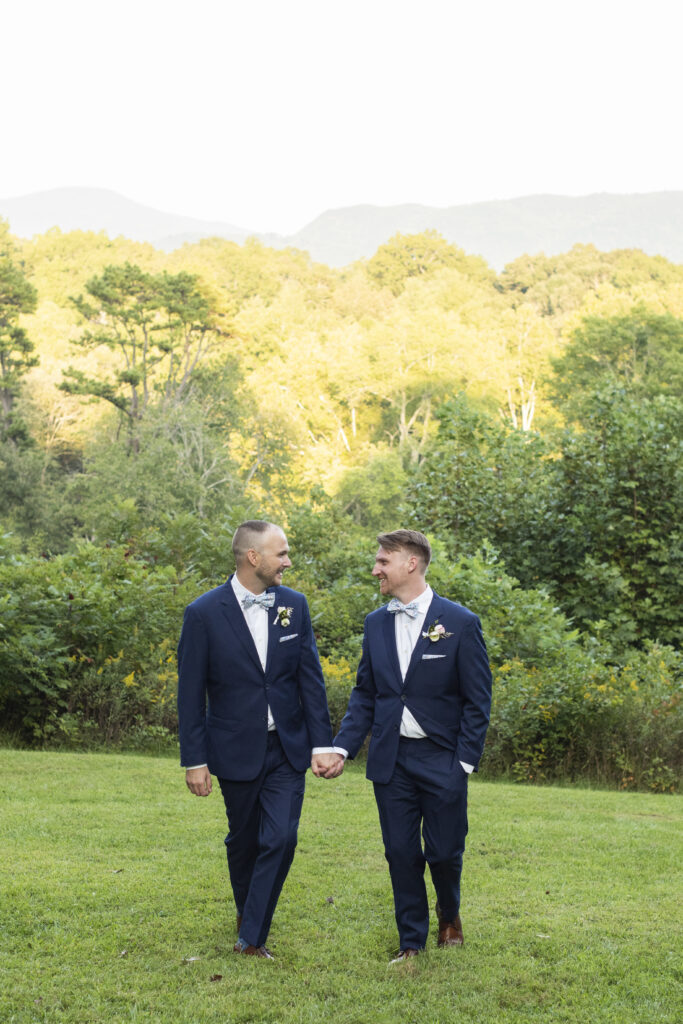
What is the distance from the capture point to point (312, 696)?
16.5 feet

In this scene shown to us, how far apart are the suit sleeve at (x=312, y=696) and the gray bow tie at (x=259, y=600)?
160mm

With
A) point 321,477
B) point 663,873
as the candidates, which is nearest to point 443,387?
point 321,477

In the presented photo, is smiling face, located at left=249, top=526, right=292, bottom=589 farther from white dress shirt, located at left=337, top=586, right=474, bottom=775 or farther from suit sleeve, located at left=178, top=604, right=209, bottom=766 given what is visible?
white dress shirt, located at left=337, top=586, right=474, bottom=775

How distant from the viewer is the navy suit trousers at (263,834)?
4805mm

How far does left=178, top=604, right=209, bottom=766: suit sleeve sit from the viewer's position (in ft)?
16.1

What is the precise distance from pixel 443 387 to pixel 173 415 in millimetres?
19859

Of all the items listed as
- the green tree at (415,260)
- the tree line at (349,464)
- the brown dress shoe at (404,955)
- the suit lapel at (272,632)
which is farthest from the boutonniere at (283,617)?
the green tree at (415,260)

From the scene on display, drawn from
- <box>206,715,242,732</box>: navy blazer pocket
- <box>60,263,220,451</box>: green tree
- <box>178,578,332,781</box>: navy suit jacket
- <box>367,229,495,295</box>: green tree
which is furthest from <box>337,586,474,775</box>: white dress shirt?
<box>367,229,495,295</box>: green tree

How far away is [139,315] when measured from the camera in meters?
56.9

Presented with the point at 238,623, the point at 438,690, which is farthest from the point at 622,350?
the point at 238,623

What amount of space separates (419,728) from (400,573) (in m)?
0.69

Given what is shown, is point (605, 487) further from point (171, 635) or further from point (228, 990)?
point (228, 990)

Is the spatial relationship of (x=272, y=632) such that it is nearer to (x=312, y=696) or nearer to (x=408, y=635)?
(x=312, y=696)

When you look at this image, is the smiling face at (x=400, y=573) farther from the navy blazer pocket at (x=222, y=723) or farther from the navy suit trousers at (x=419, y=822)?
the navy blazer pocket at (x=222, y=723)
